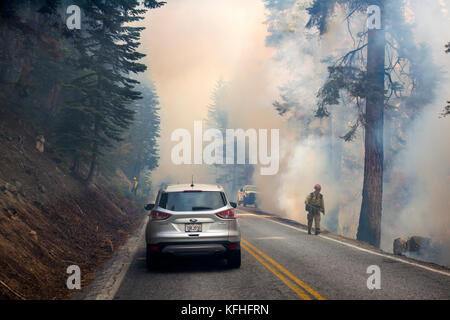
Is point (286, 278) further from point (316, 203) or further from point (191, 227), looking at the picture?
point (316, 203)

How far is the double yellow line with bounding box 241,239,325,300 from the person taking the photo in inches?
274

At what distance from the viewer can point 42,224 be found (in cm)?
1152

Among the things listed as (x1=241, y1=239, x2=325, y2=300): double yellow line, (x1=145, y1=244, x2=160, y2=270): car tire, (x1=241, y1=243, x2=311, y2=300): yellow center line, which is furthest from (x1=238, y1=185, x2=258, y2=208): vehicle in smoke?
(x1=145, y1=244, x2=160, y2=270): car tire

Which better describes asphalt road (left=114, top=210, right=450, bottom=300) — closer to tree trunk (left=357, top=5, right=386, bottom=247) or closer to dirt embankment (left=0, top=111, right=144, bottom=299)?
dirt embankment (left=0, top=111, right=144, bottom=299)

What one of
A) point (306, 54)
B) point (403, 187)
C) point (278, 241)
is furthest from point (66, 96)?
point (403, 187)

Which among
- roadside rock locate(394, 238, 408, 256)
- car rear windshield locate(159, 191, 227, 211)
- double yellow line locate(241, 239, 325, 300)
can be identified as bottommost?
roadside rock locate(394, 238, 408, 256)

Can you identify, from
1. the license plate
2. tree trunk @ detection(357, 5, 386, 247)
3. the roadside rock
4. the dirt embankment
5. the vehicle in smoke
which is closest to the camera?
the dirt embankment

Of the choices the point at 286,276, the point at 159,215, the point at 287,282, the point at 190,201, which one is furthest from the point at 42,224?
the point at 287,282

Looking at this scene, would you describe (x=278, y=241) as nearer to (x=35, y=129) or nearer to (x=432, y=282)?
(x=432, y=282)

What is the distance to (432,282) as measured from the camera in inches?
314

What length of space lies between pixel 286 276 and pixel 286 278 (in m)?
0.20

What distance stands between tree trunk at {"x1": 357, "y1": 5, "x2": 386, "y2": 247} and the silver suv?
946 cm

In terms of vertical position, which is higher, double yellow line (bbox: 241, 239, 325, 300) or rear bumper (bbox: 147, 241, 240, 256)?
rear bumper (bbox: 147, 241, 240, 256)

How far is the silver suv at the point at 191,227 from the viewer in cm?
870
